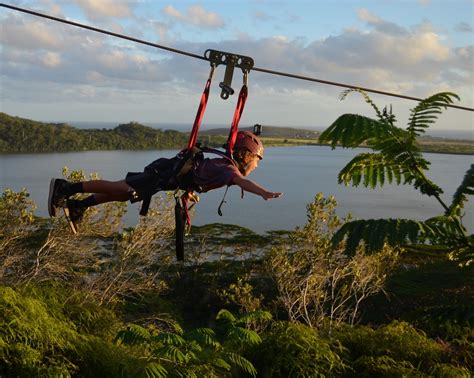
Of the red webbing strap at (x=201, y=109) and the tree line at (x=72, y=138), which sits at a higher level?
the red webbing strap at (x=201, y=109)

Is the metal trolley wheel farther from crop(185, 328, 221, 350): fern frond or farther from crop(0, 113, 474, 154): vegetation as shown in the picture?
crop(0, 113, 474, 154): vegetation

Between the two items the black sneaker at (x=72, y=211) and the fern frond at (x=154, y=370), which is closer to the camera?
the black sneaker at (x=72, y=211)

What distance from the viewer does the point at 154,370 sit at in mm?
7148

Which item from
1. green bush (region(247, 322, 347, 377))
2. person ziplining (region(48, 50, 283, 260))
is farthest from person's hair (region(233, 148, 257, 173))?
green bush (region(247, 322, 347, 377))

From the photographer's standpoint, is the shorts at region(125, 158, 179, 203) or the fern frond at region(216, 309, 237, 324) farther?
the fern frond at region(216, 309, 237, 324)

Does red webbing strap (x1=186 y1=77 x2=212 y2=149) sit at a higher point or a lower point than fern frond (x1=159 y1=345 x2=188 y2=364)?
higher

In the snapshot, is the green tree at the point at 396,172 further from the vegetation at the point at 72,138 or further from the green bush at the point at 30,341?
the vegetation at the point at 72,138

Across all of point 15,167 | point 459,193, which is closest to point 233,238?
point 459,193

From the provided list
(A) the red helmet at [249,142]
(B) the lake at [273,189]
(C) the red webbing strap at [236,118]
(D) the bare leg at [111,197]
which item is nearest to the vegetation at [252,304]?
(A) the red helmet at [249,142]

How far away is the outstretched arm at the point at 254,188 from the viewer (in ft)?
9.01

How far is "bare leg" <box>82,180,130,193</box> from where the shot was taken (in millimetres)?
3652

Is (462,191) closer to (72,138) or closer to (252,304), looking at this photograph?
(252,304)

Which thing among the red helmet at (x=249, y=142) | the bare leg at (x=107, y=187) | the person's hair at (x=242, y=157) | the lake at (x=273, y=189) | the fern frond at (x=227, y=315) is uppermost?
the red helmet at (x=249, y=142)

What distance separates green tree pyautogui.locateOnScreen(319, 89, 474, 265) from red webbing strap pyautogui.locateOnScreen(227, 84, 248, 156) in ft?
1.82
